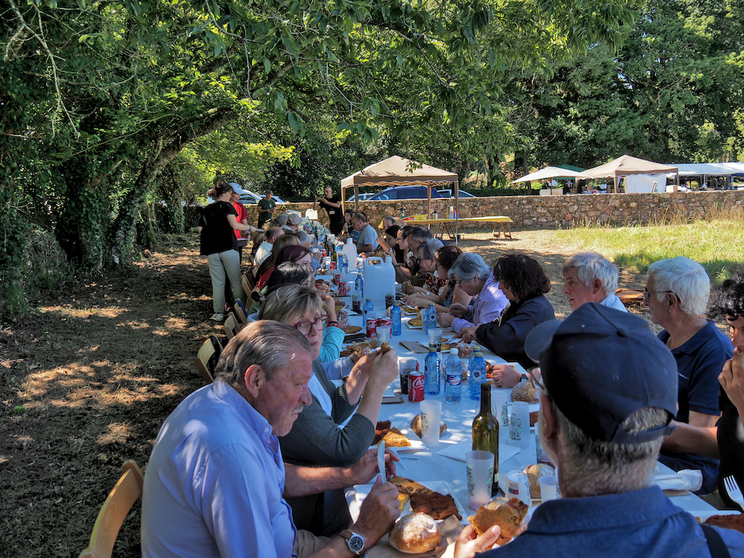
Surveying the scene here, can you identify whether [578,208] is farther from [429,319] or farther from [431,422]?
[431,422]

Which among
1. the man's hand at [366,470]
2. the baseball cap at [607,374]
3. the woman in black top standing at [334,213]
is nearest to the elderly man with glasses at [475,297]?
the man's hand at [366,470]

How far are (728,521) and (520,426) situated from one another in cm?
84

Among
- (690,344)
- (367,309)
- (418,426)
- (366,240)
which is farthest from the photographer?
(366,240)

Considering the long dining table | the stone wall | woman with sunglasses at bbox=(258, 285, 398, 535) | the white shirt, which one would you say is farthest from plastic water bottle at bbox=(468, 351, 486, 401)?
the stone wall

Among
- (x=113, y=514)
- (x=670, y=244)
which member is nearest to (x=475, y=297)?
(x=113, y=514)

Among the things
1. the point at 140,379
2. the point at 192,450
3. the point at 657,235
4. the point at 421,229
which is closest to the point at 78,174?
the point at 140,379

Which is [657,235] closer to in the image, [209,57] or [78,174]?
[209,57]

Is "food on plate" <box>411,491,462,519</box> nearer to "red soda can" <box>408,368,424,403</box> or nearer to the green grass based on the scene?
"red soda can" <box>408,368,424,403</box>

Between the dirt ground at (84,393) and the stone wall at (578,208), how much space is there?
10829 millimetres

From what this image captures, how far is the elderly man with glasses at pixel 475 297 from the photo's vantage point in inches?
175

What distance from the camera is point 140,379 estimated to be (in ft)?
19.3

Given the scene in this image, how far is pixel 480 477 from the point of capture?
1.86 meters

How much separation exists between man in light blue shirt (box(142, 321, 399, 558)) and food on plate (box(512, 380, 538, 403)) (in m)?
1.15

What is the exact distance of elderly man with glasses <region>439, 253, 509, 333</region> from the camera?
4.45 meters
